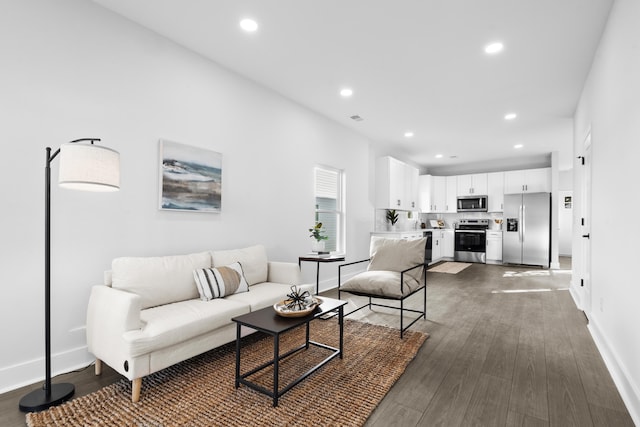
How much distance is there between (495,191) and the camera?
28.2 ft

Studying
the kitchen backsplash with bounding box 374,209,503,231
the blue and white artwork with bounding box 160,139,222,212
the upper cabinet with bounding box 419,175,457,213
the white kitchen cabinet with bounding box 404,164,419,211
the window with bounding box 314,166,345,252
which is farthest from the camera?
the upper cabinet with bounding box 419,175,457,213

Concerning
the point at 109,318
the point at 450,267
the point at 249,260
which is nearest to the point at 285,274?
the point at 249,260

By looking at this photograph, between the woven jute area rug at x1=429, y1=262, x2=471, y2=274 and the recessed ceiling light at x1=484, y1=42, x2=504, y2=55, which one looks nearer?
the recessed ceiling light at x1=484, y1=42, x2=504, y2=55

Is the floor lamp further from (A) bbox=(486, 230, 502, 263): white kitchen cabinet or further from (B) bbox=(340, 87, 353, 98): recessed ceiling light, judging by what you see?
(A) bbox=(486, 230, 502, 263): white kitchen cabinet

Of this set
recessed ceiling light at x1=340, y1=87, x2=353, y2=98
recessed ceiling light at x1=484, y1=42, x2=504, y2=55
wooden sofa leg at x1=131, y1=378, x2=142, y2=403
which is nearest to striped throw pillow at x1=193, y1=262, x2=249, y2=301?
wooden sofa leg at x1=131, y1=378, x2=142, y2=403

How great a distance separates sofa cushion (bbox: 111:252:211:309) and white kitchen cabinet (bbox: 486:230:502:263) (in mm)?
7704

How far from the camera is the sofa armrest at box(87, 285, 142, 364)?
2041 millimetres

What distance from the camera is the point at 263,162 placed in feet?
13.5

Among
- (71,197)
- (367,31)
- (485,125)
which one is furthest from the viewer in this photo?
(485,125)

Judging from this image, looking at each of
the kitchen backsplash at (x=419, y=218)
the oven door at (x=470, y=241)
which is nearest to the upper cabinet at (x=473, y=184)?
the kitchen backsplash at (x=419, y=218)

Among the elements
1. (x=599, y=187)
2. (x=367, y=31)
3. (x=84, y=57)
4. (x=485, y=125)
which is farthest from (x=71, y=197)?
A: (x=485, y=125)

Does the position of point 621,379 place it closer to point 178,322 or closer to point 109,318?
point 178,322

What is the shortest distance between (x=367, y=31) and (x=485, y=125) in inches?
146

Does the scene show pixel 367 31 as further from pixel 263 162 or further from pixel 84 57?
pixel 84 57
